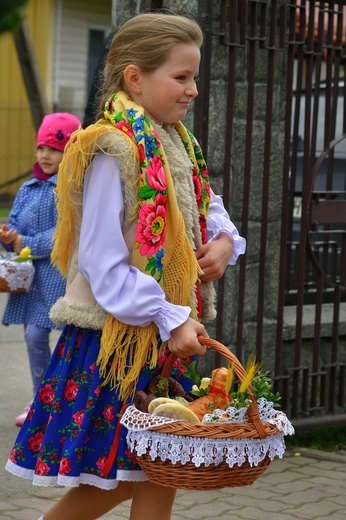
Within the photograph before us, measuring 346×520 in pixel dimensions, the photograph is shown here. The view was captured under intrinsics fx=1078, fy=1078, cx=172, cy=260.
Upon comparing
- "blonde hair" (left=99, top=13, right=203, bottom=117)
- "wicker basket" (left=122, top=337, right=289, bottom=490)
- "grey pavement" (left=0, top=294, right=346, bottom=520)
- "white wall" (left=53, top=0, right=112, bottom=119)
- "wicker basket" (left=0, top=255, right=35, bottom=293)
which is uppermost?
"white wall" (left=53, top=0, right=112, bottom=119)

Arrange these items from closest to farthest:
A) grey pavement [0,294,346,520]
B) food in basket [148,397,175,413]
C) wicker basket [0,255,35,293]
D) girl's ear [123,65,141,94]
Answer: food in basket [148,397,175,413] < girl's ear [123,65,141,94] < grey pavement [0,294,346,520] < wicker basket [0,255,35,293]

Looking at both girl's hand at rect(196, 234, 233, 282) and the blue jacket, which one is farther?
the blue jacket

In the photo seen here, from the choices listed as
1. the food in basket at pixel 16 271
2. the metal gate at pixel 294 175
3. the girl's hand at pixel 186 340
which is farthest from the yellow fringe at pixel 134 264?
the food in basket at pixel 16 271

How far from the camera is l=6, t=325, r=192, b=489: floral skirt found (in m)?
3.25

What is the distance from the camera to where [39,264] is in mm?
5805

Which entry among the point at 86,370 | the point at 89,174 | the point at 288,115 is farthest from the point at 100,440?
the point at 288,115

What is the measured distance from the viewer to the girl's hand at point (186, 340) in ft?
10.2

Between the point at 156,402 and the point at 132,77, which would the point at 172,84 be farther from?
the point at 156,402

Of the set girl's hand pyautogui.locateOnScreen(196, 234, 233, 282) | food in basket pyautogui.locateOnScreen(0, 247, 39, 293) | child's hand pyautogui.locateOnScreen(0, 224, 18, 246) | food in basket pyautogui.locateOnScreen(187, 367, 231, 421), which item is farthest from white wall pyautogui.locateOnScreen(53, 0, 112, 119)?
food in basket pyautogui.locateOnScreen(187, 367, 231, 421)

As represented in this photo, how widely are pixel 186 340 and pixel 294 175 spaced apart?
295 cm

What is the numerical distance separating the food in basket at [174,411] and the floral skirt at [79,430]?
250 mm

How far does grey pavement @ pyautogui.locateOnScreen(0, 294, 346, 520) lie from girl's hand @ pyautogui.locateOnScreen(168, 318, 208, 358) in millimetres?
1655

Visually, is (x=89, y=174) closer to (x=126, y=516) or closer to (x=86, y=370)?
(x=86, y=370)

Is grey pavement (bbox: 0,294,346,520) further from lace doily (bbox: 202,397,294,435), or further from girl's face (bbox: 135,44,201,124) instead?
girl's face (bbox: 135,44,201,124)
